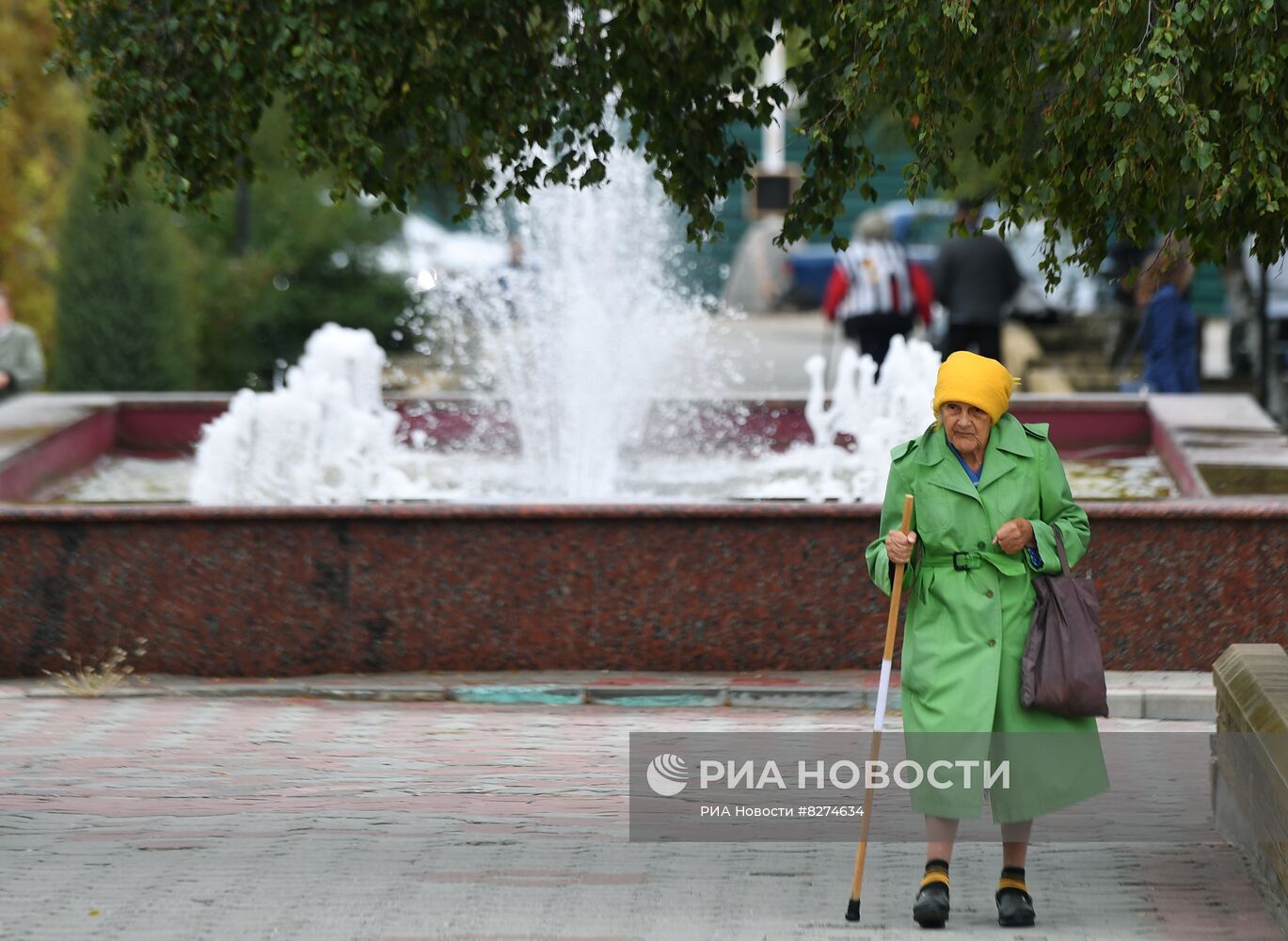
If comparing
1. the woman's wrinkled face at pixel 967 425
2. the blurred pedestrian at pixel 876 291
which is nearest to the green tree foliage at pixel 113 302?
the blurred pedestrian at pixel 876 291

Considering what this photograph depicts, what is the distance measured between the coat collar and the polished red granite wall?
336 centimetres

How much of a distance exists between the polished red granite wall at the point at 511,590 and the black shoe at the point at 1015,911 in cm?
352

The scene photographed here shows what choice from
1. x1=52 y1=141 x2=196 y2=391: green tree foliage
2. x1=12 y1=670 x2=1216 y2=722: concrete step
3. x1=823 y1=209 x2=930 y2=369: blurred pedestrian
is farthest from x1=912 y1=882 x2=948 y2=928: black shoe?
x1=52 y1=141 x2=196 y2=391: green tree foliage

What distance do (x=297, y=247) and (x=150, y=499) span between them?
38.6 feet

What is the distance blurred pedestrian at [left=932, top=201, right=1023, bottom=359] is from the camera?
1727cm

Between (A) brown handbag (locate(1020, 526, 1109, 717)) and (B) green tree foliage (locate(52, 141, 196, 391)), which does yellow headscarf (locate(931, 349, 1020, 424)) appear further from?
(B) green tree foliage (locate(52, 141, 196, 391))

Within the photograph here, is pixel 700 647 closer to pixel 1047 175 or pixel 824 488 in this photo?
pixel 824 488

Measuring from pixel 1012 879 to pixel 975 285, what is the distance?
38.7ft

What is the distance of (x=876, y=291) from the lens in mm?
16500

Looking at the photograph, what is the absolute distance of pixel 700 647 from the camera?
9531 millimetres

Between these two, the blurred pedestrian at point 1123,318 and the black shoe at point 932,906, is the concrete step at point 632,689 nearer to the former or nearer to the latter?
the black shoe at point 932,906

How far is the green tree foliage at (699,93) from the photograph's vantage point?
233 inches

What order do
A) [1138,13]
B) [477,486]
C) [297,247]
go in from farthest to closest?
A: [297,247] < [477,486] < [1138,13]

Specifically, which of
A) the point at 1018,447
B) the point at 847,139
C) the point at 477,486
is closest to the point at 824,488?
the point at 477,486
